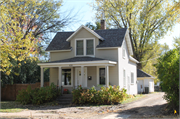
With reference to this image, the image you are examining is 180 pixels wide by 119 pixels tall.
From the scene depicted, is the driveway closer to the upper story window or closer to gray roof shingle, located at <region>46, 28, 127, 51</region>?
gray roof shingle, located at <region>46, 28, 127, 51</region>

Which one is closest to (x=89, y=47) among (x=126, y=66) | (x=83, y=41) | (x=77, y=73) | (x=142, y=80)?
(x=83, y=41)

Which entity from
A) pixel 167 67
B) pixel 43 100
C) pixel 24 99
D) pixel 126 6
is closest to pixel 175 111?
pixel 167 67

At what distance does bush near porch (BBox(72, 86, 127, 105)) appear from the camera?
16.3 m

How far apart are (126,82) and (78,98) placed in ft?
25.0

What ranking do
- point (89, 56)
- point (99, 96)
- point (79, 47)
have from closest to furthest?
point (99, 96) < point (89, 56) < point (79, 47)

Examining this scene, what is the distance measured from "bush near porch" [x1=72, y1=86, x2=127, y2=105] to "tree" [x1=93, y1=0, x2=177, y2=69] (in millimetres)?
16592

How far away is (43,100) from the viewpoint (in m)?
17.7

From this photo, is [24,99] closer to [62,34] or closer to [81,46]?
[81,46]

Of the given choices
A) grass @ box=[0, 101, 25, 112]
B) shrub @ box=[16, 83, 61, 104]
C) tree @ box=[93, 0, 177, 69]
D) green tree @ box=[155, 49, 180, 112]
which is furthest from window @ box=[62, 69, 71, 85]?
tree @ box=[93, 0, 177, 69]

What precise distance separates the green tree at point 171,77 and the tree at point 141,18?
19.8m

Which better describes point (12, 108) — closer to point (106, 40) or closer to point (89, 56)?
point (89, 56)

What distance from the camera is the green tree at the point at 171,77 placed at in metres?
10.8

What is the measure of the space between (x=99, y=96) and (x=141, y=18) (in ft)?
59.4

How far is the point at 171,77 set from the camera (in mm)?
10930
